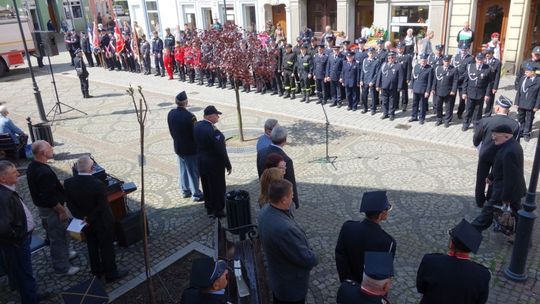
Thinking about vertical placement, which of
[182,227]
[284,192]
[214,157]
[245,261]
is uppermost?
[284,192]

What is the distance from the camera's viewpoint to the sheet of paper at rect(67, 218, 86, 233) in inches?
213

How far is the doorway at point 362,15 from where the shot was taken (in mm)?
20586

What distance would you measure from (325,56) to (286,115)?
91.1 inches

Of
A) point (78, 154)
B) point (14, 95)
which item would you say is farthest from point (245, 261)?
point (14, 95)

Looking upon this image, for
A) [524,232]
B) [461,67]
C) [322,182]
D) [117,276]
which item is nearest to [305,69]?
[461,67]

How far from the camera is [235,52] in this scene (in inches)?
412

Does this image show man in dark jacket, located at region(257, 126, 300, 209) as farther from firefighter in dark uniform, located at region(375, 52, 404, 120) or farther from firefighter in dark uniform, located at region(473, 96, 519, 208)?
firefighter in dark uniform, located at region(375, 52, 404, 120)

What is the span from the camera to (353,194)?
831cm

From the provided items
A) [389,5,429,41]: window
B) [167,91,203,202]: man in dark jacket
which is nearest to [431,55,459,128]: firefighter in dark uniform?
[167,91,203,202]: man in dark jacket

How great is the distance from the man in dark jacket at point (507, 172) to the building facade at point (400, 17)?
459 inches

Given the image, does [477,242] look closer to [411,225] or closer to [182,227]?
[411,225]

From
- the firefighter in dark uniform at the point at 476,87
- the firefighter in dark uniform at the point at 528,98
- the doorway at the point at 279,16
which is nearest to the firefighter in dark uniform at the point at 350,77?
the firefighter in dark uniform at the point at 476,87

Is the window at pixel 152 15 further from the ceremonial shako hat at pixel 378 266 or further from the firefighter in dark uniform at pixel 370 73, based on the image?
the ceremonial shako hat at pixel 378 266

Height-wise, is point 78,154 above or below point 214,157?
below
